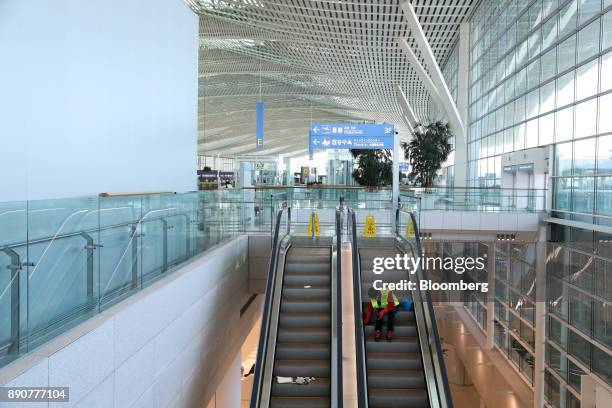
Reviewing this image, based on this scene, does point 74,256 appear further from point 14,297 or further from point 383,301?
point 383,301

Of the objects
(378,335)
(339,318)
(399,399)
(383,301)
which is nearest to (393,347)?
(378,335)

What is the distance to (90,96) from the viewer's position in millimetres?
8164

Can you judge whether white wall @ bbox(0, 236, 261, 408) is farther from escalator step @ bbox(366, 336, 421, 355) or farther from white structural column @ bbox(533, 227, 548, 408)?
white structural column @ bbox(533, 227, 548, 408)

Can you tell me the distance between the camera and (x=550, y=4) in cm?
1688

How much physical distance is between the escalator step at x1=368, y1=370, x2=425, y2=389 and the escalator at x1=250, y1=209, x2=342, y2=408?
73 centimetres

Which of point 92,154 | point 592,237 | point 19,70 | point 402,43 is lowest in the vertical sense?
point 592,237

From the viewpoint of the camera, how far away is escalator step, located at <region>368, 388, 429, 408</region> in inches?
313

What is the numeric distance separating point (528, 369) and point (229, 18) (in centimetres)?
2267

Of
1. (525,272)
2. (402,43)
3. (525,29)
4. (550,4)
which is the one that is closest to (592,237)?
(525,272)

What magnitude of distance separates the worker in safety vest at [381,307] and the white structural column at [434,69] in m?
17.0

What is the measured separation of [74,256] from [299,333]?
530cm

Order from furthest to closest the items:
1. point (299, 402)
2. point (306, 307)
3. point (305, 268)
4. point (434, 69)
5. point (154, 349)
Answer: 1. point (434, 69)
2. point (305, 268)
3. point (306, 307)
4. point (299, 402)
5. point (154, 349)

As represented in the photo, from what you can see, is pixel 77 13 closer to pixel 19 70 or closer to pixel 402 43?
pixel 19 70

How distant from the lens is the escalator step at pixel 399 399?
7.95 meters
